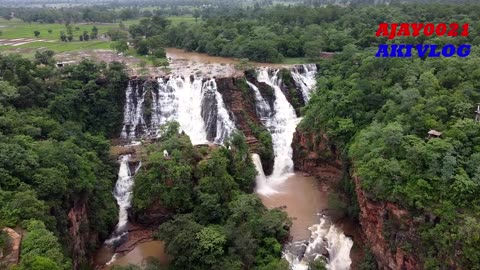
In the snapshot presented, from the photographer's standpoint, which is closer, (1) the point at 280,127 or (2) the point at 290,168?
(2) the point at 290,168

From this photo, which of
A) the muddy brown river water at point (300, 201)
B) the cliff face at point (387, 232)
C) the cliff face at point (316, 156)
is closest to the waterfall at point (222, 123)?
the cliff face at point (316, 156)

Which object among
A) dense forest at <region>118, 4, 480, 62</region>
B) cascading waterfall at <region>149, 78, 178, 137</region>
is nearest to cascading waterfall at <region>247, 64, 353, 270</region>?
dense forest at <region>118, 4, 480, 62</region>

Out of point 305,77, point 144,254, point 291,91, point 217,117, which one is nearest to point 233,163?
point 217,117

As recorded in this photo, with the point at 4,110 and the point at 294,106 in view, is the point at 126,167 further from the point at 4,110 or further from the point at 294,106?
the point at 294,106

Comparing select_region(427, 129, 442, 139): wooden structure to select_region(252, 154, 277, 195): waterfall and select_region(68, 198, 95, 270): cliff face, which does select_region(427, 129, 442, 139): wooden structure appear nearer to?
select_region(252, 154, 277, 195): waterfall

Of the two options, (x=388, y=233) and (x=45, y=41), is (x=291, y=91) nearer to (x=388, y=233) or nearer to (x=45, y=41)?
(x=388, y=233)

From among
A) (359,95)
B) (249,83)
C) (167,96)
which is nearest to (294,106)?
(249,83)
